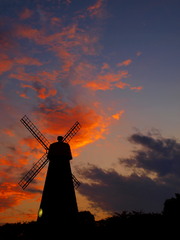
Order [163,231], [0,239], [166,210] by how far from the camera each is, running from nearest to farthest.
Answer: [163,231], [0,239], [166,210]

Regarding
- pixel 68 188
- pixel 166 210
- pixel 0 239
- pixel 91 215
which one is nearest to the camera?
pixel 68 188

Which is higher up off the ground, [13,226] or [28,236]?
[13,226]

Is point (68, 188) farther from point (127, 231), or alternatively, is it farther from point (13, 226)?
point (13, 226)

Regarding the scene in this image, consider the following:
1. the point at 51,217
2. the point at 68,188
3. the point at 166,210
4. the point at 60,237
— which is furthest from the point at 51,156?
the point at 166,210

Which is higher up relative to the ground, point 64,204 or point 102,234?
point 64,204

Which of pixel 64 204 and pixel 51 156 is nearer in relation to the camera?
pixel 64 204

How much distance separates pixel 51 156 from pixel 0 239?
708cm

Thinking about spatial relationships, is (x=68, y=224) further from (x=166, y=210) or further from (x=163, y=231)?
(x=166, y=210)

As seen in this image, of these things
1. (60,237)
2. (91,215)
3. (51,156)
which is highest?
(51,156)

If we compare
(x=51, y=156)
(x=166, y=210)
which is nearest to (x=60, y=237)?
(x=51, y=156)

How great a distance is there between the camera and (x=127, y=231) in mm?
13305

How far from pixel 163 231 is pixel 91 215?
8.58 m

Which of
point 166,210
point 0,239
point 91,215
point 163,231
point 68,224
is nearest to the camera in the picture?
point 163,231

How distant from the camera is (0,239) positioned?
16344 millimetres
